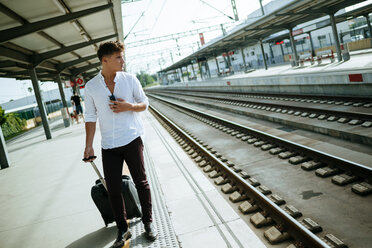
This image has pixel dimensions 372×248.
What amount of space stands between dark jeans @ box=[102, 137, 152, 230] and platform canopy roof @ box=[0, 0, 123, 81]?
261 inches

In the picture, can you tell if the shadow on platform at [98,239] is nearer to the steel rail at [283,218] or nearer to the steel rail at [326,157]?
the steel rail at [283,218]

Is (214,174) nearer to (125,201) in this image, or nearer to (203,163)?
(203,163)

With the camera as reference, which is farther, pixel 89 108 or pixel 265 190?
pixel 265 190

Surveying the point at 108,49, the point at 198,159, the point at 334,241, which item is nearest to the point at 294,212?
the point at 334,241

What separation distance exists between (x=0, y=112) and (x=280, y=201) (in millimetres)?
26316

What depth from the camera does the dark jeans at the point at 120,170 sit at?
308 cm

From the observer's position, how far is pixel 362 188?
3867mm

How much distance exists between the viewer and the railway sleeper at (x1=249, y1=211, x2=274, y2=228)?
11.7 ft

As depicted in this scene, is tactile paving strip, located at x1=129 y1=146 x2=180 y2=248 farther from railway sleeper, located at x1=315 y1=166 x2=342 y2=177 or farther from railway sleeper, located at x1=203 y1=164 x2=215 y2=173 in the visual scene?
railway sleeper, located at x1=315 y1=166 x2=342 y2=177

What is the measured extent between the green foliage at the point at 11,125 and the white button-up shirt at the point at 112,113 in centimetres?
2646

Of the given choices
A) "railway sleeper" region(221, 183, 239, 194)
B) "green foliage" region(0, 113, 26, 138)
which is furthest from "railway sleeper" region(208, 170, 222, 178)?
"green foliage" region(0, 113, 26, 138)

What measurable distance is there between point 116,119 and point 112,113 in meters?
0.07

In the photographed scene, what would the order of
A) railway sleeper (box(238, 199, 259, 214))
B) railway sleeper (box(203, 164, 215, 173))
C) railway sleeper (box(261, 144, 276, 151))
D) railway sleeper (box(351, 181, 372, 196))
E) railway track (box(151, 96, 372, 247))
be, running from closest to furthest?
railway track (box(151, 96, 372, 247))
railway sleeper (box(351, 181, 372, 196))
railway sleeper (box(238, 199, 259, 214))
railway sleeper (box(203, 164, 215, 173))
railway sleeper (box(261, 144, 276, 151))

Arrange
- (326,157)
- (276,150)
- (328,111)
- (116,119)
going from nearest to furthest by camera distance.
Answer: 1. (116,119)
2. (326,157)
3. (276,150)
4. (328,111)
